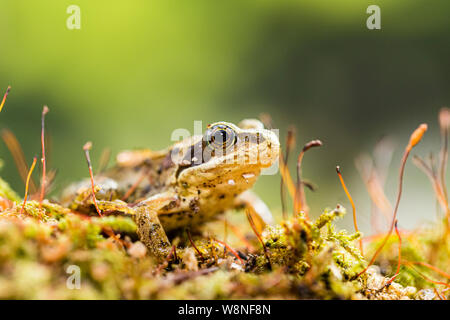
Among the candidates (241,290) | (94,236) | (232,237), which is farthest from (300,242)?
(232,237)

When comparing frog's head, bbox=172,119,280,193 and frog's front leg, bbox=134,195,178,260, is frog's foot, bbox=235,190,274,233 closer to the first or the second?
frog's head, bbox=172,119,280,193

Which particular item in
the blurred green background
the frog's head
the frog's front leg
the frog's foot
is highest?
the blurred green background

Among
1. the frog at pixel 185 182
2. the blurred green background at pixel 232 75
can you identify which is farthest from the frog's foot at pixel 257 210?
the blurred green background at pixel 232 75

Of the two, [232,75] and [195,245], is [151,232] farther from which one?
[232,75]

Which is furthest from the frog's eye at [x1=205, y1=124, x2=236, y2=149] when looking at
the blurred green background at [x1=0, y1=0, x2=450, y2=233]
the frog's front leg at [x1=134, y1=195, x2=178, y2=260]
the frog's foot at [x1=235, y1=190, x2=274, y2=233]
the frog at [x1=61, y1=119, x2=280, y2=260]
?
the blurred green background at [x1=0, y1=0, x2=450, y2=233]

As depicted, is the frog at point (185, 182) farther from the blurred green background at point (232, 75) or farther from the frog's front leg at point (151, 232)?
the blurred green background at point (232, 75)

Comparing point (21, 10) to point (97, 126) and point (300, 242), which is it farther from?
point (300, 242)

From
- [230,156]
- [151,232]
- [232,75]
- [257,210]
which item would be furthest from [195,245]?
[232,75]
